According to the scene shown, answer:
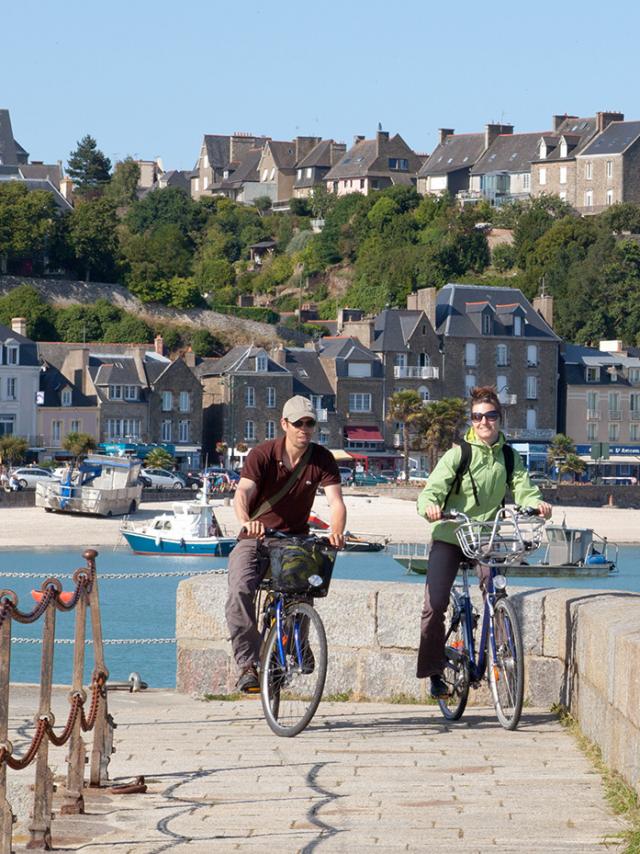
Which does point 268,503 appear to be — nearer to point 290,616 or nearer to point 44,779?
point 290,616

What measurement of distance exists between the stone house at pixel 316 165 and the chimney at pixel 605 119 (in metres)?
21.7

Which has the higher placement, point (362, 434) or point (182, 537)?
point (362, 434)

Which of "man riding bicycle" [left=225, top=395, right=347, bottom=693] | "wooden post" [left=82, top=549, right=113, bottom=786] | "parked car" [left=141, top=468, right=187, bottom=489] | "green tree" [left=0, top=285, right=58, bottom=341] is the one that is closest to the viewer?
"wooden post" [left=82, top=549, right=113, bottom=786]

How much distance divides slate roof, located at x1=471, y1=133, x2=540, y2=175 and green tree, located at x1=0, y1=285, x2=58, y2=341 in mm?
42260

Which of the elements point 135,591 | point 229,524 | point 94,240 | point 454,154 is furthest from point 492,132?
point 135,591

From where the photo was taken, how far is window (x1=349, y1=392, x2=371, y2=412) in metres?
79.7

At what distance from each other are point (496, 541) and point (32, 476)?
60265 millimetres

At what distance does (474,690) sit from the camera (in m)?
→ 9.04

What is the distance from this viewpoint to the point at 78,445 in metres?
71.5

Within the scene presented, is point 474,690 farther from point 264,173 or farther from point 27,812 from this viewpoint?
point 264,173

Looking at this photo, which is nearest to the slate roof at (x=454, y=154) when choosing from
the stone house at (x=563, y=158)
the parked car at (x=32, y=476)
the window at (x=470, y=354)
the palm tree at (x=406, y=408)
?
the stone house at (x=563, y=158)

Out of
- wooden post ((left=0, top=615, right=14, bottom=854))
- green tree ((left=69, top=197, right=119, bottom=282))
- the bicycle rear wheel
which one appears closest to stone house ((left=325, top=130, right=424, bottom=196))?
green tree ((left=69, top=197, right=119, bottom=282))

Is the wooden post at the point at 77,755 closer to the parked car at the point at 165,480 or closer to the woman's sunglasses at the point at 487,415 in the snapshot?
the woman's sunglasses at the point at 487,415

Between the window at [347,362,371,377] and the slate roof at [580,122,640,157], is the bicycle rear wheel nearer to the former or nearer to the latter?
the window at [347,362,371,377]
